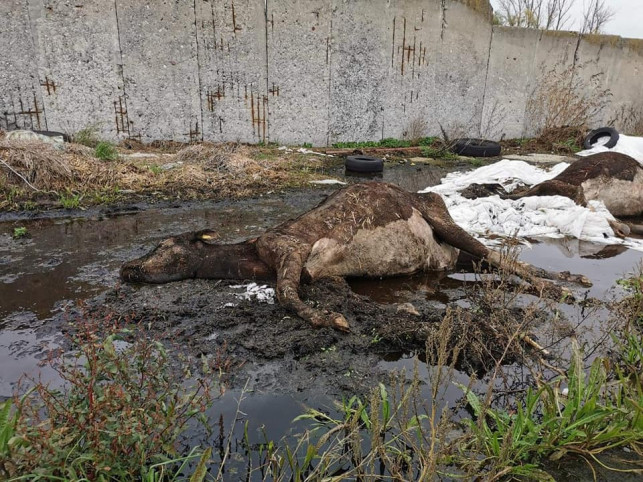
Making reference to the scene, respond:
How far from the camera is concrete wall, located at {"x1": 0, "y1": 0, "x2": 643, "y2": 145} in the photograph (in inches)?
362

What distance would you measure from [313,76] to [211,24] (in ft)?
8.32

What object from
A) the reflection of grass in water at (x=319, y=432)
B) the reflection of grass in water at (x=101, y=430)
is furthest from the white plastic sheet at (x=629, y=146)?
the reflection of grass in water at (x=101, y=430)

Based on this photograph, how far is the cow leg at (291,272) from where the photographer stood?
339 cm

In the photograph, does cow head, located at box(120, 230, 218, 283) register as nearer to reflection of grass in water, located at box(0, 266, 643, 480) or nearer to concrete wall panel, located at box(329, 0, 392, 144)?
reflection of grass in water, located at box(0, 266, 643, 480)

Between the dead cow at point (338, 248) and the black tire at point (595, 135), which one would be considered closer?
the dead cow at point (338, 248)

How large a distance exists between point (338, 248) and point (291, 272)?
59 centimetres

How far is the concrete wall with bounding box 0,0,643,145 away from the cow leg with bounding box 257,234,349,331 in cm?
736

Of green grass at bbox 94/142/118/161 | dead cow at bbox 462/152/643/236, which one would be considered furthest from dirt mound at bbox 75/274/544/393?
green grass at bbox 94/142/118/161

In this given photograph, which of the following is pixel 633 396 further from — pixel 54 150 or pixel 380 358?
pixel 54 150

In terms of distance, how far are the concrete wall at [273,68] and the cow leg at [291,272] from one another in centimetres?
736

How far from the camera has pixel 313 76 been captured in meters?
11.1

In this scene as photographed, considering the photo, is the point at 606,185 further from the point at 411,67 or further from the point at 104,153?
the point at 104,153

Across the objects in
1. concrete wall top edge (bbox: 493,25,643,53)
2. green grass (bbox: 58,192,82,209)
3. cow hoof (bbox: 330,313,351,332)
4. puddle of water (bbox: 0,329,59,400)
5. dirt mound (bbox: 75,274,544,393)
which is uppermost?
concrete wall top edge (bbox: 493,25,643,53)

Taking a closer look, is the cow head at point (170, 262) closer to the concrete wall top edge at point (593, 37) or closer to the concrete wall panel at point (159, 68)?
the concrete wall panel at point (159, 68)
